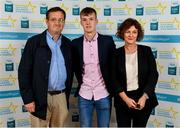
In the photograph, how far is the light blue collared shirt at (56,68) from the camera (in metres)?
2.31

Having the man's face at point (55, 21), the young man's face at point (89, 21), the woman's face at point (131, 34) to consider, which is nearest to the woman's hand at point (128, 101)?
the woman's face at point (131, 34)

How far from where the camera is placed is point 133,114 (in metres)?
2.31

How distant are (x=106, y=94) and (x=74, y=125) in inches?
35.4

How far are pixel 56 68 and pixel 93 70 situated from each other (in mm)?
316

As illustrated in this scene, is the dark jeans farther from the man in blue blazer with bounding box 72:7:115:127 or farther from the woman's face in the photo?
the woman's face

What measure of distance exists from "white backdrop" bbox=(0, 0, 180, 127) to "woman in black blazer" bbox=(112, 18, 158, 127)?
0.59 meters

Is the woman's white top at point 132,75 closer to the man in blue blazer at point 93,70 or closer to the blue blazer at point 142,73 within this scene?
the blue blazer at point 142,73

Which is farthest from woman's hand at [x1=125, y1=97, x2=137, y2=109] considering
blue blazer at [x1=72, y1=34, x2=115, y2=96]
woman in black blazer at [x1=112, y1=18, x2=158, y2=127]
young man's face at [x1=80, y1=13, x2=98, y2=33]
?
young man's face at [x1=80, y1=13, x2=98, y2=33]

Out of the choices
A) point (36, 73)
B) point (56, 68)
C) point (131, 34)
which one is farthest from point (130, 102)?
point (36, 73)

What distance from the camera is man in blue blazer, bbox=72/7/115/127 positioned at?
95.4 inches

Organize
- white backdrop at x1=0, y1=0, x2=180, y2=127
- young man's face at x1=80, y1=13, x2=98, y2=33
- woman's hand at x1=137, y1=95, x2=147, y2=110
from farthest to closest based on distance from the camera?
white backdrop at x1=0, y1=0, x2=180, y2=127 < young man's face at x1=80, y1=13, x2=98, y2=33 < woman's hand at x1=137, y1=95, x2=147, y2=110

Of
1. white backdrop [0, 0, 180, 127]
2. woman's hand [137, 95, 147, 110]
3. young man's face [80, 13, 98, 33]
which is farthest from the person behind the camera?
white backdrop [0, 0, 180, 127]

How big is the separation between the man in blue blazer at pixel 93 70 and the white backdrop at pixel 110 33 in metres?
0.62

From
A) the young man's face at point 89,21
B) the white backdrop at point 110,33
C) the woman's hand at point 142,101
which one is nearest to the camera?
the woman's hand at point 142,101
